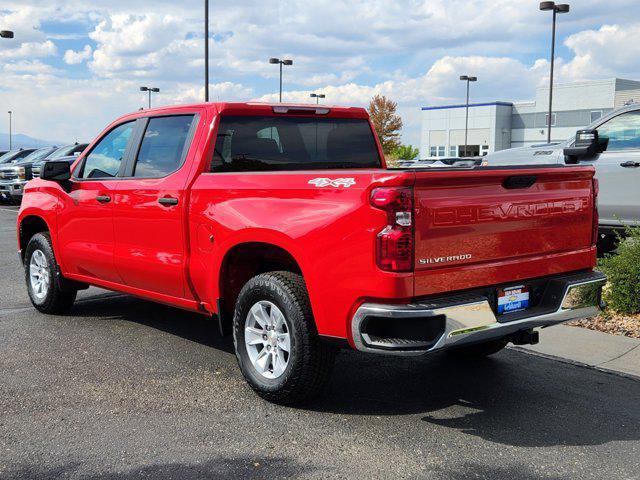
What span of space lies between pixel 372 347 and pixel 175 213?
2.03 meters

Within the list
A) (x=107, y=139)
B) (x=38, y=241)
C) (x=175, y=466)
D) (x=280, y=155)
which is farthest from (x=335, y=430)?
(x=38, y=241)

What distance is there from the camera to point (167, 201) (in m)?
5.41

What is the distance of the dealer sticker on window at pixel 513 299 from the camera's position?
4406 mm

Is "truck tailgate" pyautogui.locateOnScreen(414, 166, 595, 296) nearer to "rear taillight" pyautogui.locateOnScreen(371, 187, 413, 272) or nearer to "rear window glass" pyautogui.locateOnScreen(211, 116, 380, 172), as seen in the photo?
"rear taillight" pyautogui.locateOnScreen(371, 187, 413, 272)

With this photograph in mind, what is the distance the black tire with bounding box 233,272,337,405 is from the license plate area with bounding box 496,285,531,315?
3.43ft

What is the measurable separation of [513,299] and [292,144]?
86.5 inches

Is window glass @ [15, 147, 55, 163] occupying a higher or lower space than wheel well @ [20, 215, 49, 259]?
higher

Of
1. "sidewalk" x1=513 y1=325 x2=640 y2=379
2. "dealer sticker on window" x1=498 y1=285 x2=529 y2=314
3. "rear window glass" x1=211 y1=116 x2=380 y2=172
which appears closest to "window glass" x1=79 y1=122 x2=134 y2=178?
"rear window glass" x1=211 y1=116 x2=380 y2=172

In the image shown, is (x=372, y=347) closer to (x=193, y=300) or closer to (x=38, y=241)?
(x=193, y=300)

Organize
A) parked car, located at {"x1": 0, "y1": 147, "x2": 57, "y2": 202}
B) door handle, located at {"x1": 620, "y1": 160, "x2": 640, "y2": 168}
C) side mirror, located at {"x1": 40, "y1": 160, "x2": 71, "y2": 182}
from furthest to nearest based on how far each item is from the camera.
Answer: parked car, located at {"x1": 0, "y1": 147, "x2": 57, "y2": 202} → door handle, located at {"x1": 620, "y1": 160, "x2": 640, "y2": 168} → side mirror, located at {"x1": 40, "y1": 160, "x2": 71, "y2": 182}

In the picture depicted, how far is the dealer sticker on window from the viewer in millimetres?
4406

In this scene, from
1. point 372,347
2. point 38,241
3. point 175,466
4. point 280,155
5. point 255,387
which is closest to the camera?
point 175,466

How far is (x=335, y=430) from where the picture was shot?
14.2ft

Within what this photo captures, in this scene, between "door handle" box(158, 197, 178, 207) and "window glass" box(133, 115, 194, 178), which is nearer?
"door handle" box(158, 197, 178, 207)
